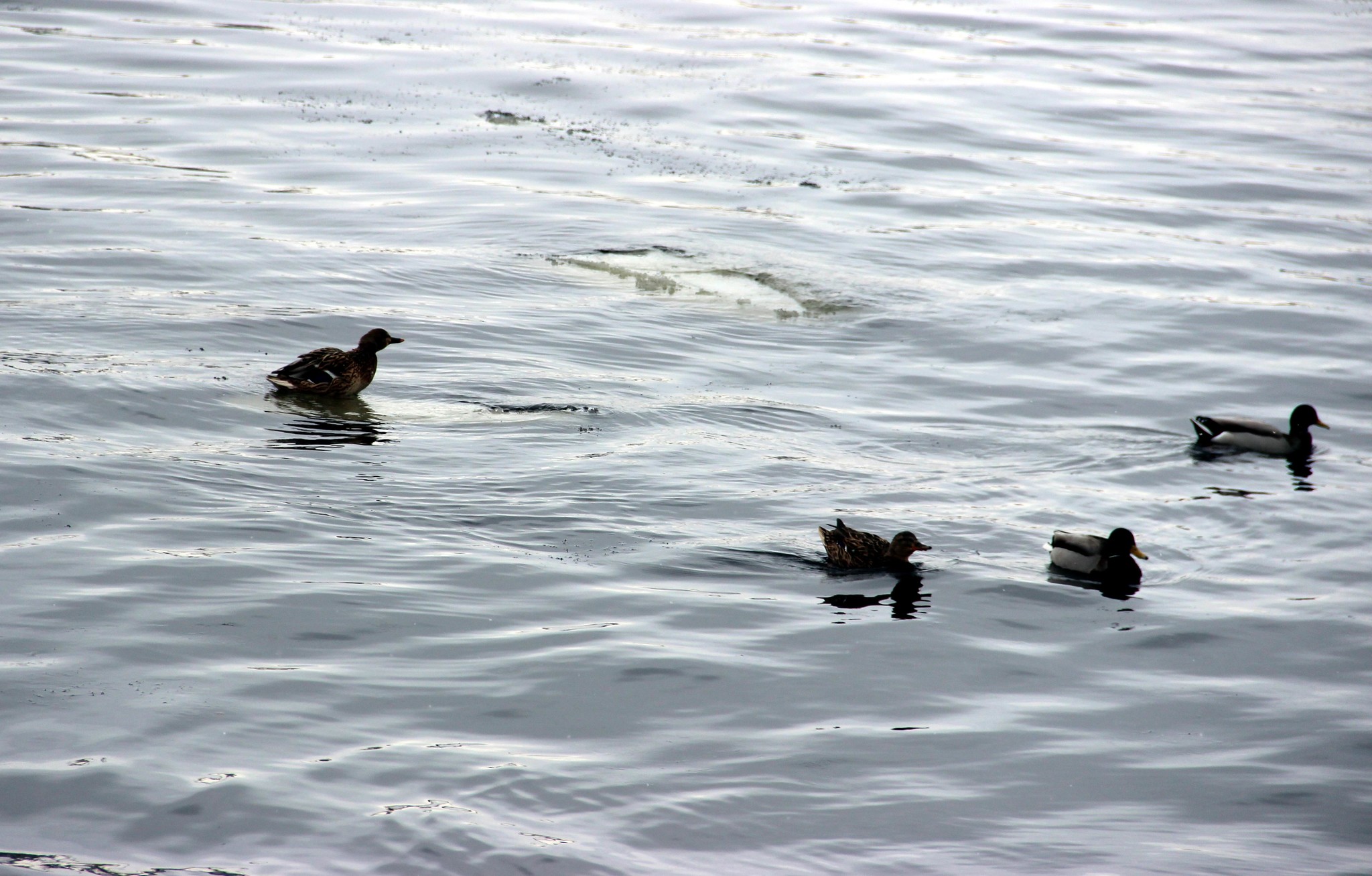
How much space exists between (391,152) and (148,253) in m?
6.26

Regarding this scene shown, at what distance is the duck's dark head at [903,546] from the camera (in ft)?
32.3

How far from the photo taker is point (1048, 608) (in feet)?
32.0

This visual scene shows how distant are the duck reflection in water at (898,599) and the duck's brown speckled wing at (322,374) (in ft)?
16.6

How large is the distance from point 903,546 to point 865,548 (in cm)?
31

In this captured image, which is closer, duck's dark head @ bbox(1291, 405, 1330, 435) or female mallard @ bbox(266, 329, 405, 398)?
female mallard @ bbox(266, 329, 405, 398)

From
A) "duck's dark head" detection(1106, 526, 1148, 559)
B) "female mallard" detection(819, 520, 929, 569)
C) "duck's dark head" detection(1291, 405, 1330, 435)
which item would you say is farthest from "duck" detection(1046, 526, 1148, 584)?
"duck's dark head" detection(1291, 405, 1330, 435)

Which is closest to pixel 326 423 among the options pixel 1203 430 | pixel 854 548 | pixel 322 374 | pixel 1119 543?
pixel 322 374

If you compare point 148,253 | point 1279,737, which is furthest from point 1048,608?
point 148,253

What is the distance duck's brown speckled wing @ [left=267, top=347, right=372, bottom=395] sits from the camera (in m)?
12.3

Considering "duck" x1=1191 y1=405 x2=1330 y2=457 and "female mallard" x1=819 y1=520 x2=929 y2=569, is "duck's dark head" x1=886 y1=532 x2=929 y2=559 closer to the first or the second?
"female mallard" x1=819 y1=520 x2=929 y2=569

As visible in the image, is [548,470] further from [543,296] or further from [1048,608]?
[543,296]

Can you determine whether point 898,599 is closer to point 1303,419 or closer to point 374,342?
point 374,342

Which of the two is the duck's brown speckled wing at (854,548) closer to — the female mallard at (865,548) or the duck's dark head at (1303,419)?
the female mallard at (865,548)

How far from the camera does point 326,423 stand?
38.8 ft
